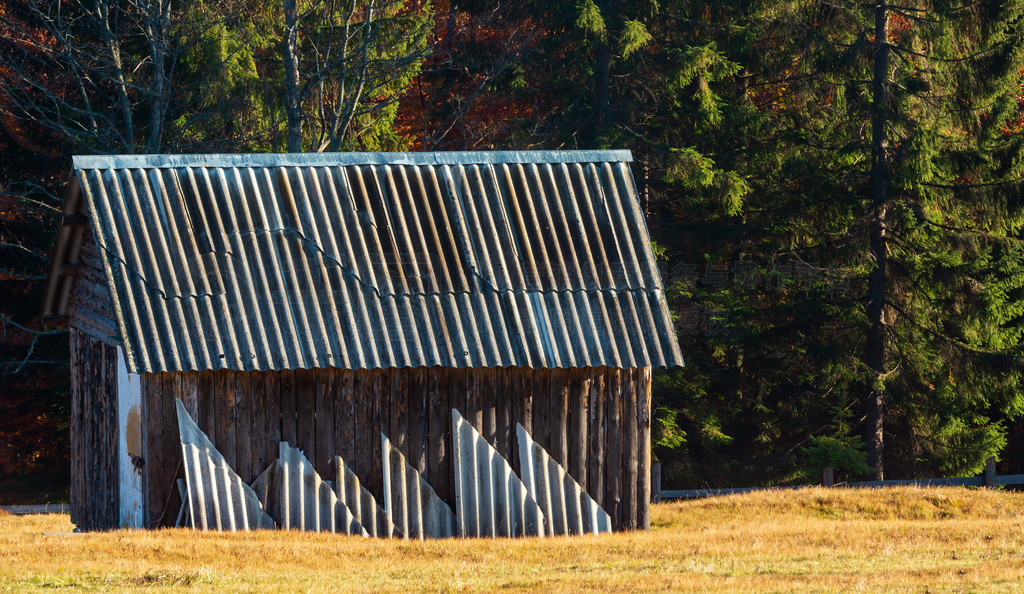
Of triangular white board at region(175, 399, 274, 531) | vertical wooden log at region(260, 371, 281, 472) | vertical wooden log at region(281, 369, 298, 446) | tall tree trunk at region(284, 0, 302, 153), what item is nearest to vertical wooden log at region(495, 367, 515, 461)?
vertical wooden log at region(281, 369, 298, 446)

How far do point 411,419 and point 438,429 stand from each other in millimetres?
356

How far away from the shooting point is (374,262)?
14.7 metres

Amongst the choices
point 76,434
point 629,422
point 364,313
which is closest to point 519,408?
point 629,422

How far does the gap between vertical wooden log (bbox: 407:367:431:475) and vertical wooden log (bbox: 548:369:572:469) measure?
5.13ft

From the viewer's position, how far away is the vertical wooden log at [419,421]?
14.5 meters

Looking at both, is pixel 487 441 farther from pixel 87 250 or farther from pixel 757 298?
pixel 757 298

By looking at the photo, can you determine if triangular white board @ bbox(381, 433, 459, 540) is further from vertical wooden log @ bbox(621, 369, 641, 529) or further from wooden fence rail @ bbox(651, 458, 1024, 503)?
wooden fence rail @ bbox(651, 458, 1024, 503)

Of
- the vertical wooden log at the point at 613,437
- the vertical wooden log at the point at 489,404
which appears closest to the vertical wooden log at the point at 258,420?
the vertical wooden log at the point at 489,404

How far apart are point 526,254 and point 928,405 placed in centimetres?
1514

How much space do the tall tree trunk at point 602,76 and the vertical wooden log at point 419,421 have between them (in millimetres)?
14503

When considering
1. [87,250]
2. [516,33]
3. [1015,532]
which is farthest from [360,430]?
[516,33]

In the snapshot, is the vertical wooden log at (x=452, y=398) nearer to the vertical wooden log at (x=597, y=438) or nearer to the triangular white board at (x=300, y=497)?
the triangular white board at (x=300, y=497)

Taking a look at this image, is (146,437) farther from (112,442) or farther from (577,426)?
(577,426)

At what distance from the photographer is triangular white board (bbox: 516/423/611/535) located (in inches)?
579
